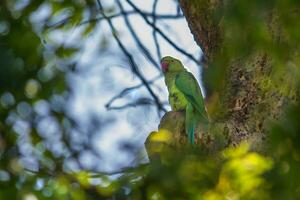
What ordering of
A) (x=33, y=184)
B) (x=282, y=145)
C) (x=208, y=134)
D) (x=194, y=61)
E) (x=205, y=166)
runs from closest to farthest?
(x=282, y=145), (x=33, y=184), (x=205, y=166), (x=208, y=134), (x=194, y=61)

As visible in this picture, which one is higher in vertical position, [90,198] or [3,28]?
[3,28]

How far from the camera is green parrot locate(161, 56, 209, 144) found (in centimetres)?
306

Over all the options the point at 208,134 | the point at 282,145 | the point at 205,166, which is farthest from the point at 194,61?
the point at 282,145

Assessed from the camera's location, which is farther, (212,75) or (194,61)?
(194,61)

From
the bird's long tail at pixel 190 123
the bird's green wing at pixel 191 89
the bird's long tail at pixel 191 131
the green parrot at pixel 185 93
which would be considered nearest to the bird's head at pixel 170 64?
the green parrot at pixel 185 93

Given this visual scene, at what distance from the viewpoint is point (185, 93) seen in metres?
3.53

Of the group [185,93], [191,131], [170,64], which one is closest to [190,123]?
[191,131]

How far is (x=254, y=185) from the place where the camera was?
139 centimetres

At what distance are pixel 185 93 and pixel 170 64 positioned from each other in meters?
0.45

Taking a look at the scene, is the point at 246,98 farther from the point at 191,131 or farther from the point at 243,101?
the point at 191,131

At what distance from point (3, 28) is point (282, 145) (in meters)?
0.50

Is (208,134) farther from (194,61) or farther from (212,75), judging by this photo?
(212,75)

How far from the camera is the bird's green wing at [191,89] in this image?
333 centimetres

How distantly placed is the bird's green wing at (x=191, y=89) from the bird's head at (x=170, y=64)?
127 mm
